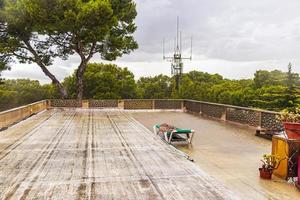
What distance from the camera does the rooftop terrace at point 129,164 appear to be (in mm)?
4278

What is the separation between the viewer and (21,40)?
66.0 feet

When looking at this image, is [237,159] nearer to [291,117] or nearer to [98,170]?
[291,117]

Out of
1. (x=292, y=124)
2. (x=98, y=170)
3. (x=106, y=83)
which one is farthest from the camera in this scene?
(x=106, y=83)

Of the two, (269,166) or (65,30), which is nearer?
(269,166)

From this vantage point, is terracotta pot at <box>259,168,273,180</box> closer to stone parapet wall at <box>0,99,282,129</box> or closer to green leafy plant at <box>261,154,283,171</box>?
green leafy plant at <box>261,154,283,171</box>

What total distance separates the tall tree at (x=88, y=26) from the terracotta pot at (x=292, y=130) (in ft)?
49.6

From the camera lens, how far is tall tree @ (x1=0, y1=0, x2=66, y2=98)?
19.0 meters

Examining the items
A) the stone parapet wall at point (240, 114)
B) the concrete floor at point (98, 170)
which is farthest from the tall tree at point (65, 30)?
the concrete floor at point (98, 170)

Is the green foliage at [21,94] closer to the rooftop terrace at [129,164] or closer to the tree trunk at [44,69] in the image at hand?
the tree trunk at [44,69]

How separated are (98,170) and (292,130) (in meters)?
2.92

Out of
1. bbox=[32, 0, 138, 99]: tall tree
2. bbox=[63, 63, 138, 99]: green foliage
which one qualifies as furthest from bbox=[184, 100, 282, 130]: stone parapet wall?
bbox=[63, 63, 138, 99]: green foliage

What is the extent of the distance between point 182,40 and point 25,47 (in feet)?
33.5

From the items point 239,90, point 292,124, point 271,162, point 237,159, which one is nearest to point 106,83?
point 239,90

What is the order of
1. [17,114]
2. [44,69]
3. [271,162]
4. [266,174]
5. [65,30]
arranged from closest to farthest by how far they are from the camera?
[266,174] < [271,162] < [17,114] < [65,30] < [44,69]
